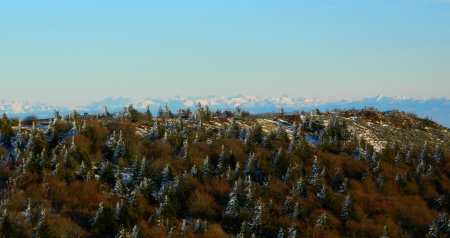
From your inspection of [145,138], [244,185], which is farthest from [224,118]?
[244,185]

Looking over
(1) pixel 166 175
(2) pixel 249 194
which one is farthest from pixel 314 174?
(1) pixel 166 175

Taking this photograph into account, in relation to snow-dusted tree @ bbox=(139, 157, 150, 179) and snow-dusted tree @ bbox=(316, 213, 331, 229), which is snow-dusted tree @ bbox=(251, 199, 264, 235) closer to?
snow-dusted tree @ bbox=(316, 213, 331, 229)

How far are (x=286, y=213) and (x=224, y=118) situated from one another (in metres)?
19.6

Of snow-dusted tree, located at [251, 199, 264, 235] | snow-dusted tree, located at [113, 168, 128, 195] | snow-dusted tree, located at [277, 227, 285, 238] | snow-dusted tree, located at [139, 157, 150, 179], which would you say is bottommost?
snow-dusted tree, located at [277, 227, 285, 238]

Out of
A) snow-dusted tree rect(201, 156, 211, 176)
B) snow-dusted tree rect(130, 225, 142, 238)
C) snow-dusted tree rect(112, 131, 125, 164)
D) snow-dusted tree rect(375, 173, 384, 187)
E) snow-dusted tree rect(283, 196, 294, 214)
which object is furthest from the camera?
snow-dusted tree rect(375, 173, 384, 187)

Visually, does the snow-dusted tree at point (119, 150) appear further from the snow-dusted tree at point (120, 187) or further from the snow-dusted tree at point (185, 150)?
the snow-dusted tree at point (120, 187)

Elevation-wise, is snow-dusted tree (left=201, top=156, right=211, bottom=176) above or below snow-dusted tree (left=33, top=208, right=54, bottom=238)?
above

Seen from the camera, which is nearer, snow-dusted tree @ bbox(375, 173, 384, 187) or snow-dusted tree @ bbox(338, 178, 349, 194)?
snow-dusted tree @ bbox(338, 178, 349, 194)

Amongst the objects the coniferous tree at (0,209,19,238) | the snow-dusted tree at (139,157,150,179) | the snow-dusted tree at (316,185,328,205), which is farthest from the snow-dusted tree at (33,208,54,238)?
the snow-dusted tree at (316,185,328,205)

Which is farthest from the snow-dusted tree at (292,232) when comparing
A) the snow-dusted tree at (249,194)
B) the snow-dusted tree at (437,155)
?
the snow-dusted tree at (437,155)

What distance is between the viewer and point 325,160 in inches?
1602

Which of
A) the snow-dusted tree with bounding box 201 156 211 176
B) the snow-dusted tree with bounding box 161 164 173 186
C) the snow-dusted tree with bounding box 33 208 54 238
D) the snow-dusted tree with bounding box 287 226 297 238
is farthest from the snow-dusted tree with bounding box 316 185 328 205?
the snow-dusted tree with bounding box 33 208 54 238

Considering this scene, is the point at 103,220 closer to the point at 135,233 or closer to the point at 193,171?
the point at 135,233

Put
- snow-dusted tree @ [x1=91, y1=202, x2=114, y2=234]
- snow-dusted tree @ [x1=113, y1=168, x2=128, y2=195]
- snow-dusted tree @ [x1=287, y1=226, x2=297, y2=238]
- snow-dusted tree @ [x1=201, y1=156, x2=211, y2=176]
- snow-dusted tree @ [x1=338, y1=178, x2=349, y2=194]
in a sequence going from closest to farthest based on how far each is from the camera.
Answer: snow-dusted tree @ [x1=91, y1=202, x2=114, y2=234]
snow-dusted tree @ [x1=287, y1=226, x2=297, y2=238]
snow-dusted tree @ [x1=113, y1=168, x2=128, y2=195]
snow-dusted tree @ [x1=201, y1=156, x2=211, y2=176]
snow-dusted tree @ [x1=338, y1=178, x2=349, y2=194]
